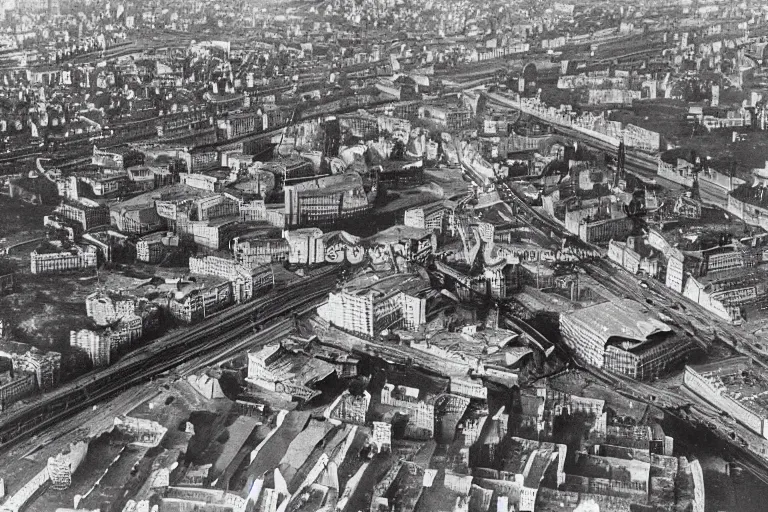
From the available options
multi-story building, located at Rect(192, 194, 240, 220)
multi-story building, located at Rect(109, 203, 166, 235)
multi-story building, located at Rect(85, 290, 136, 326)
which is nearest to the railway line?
multi-story building, located at Rect(85, 290, 136, 326)

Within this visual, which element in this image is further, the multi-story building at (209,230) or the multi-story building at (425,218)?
the multi-story building at (425,218)

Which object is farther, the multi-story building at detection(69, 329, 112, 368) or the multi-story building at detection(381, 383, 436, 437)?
the multi-story building at detection(69, 329, 112, 368)

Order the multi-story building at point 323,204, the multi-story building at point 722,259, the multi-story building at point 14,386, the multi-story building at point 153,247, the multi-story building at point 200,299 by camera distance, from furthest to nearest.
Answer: the multi-story building at point 323,204, the multi-story building at point 153,247, the multi-story building at point 722,259, the multi-story building at point 200,299, the multi-story building at point 14,386

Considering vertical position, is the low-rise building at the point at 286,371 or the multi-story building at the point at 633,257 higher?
the low-rise building at the point at 286,371

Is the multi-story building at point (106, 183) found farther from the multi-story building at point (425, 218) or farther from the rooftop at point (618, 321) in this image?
the rooftop at point (618, 321)

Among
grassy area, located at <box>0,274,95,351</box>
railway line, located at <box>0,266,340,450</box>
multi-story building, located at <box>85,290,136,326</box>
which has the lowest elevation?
railway line, located at <box>0,266,340,450</box>

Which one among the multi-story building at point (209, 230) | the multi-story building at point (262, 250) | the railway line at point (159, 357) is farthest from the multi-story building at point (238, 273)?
the multi-story building at point (209, 230)

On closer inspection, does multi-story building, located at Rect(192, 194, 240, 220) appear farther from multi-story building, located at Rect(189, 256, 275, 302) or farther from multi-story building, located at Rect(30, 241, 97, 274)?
multi-story building, located at Rect(30, 241, 97, 274)
